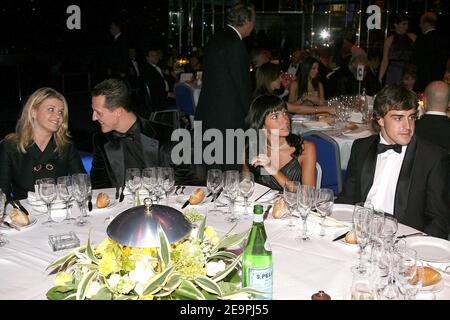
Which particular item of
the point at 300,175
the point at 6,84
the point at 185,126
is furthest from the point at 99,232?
the point at 6,84

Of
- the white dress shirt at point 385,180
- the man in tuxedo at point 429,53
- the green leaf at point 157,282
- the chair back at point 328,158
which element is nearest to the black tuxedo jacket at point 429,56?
the man in tuxedo at point 429,53

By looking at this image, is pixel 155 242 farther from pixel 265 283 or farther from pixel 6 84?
pixel 6 84

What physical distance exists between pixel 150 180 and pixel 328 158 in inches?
58.7

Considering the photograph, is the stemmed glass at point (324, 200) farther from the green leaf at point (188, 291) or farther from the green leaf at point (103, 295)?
the green leaf at point (103, 295)

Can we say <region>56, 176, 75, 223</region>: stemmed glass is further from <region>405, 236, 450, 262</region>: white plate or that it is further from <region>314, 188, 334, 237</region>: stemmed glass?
<region>405, 236, 450, 262</region>: white plate

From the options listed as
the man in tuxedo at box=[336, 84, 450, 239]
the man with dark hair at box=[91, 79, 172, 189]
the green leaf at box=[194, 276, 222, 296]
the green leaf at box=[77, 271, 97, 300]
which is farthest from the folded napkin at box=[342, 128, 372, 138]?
the green leaf at box=[77, 271, 97, 300]

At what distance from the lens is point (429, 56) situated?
313 inches

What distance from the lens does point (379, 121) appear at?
2879mm

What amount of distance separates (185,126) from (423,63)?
3.75 meters

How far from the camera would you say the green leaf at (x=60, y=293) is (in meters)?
1.56

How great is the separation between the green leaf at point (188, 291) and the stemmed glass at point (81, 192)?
1026 mm

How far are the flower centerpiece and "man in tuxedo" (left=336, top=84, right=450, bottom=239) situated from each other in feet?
4.78

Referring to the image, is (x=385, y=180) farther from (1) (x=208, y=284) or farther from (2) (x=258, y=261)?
(1) (x=208, y=284)
